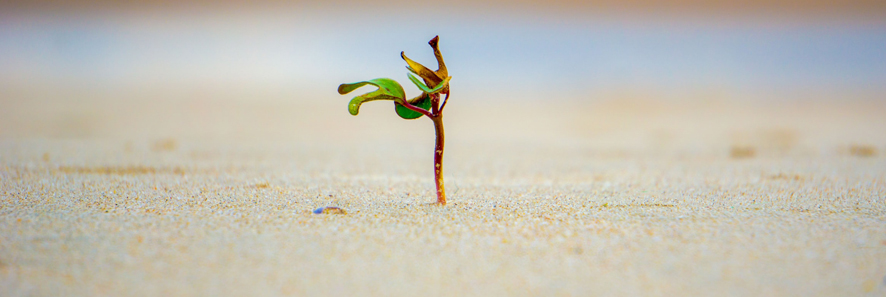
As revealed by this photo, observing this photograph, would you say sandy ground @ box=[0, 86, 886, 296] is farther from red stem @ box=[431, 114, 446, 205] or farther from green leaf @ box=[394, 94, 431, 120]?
green leaf @ box=[394, 94, 431, 120]

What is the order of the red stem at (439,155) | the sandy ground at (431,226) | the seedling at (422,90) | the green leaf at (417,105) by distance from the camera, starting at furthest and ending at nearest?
the green leaf at (417,105)
the red stem at (439,155)
the seedling at (422,90)
the sandy ground at (431,226)

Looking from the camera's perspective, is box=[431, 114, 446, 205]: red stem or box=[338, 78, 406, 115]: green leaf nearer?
box=[338, 78, 406, 115]: green leaf

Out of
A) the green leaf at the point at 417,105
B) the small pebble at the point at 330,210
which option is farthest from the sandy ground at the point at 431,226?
the green leaf at the point at 417,105

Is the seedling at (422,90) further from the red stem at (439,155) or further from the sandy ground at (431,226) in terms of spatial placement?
the sandy ground at (431,226)

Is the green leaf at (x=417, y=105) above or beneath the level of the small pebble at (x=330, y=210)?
above

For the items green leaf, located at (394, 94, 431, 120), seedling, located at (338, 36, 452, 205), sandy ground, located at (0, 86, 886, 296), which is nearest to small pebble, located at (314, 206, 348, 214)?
sandy ground, located at (0, 86, 886, 296)

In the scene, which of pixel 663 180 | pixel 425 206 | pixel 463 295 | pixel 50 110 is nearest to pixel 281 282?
pixel 463 295

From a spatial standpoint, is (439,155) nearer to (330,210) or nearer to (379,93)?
(379,93)

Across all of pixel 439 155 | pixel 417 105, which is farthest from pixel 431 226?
pixel 417 105

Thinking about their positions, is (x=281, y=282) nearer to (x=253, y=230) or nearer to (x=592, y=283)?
(x=253, y=230)
